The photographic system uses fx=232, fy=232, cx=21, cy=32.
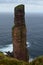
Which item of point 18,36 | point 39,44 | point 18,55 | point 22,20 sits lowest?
point 39,44

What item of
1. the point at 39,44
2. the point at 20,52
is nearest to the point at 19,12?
the point at 20,52

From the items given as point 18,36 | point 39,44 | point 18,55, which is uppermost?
point 18,36

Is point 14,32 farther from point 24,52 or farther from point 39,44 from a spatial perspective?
point 39,44

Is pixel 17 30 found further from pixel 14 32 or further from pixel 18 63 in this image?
pixel 18 63

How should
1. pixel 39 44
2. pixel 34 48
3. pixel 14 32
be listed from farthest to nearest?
pixel 39 44, pixel 34 48, pixel 14 32

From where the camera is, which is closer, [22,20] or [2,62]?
[2,62]

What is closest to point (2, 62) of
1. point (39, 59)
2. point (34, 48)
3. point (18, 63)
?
point (18, 63)

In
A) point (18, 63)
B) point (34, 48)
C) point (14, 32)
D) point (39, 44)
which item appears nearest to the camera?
point (18, 63)

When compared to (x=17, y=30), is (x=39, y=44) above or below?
below

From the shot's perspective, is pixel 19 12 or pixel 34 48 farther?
pixel 34 48
